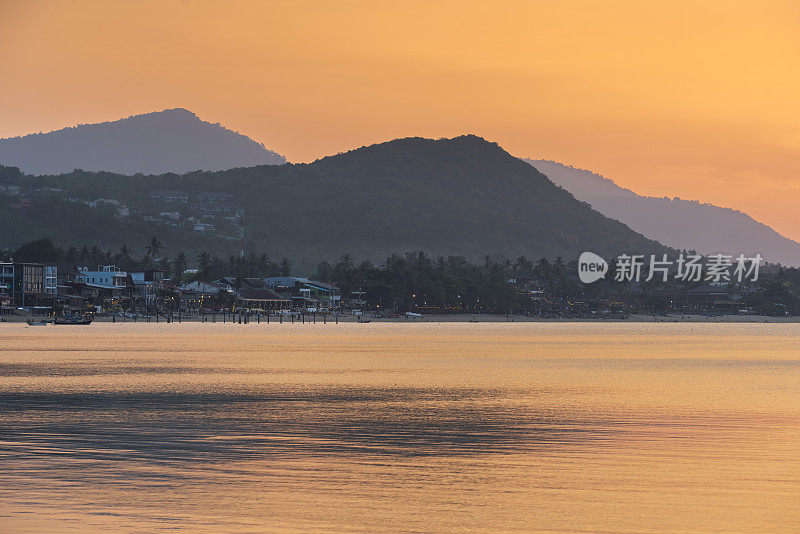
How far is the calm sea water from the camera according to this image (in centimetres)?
2341

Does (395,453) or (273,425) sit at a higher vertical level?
(395,453)

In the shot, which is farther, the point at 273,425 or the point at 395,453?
the point at 273,425

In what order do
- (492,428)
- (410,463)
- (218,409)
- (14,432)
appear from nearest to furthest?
1. (410,463)
2. (14,432)
3. (492,428)
4. (218,409)

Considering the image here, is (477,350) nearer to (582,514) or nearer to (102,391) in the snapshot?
(102,391)

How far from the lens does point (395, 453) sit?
33844mm

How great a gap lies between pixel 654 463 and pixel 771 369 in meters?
65.8

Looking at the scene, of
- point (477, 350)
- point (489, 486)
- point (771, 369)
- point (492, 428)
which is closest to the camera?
point (489, 486)

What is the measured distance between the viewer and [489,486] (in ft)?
89.8

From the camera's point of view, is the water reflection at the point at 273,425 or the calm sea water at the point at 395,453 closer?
the calm sea water at the point at 395,453

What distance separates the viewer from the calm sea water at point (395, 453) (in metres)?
23.4

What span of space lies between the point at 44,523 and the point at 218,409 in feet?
91.6

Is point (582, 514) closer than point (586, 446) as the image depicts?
Yes

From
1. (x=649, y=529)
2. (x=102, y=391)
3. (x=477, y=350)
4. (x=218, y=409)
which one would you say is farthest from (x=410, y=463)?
(x=477, y=350)

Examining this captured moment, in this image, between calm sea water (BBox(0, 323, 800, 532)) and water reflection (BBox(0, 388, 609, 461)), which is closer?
calm sea water (BBox(0, 323, 800, 532))
